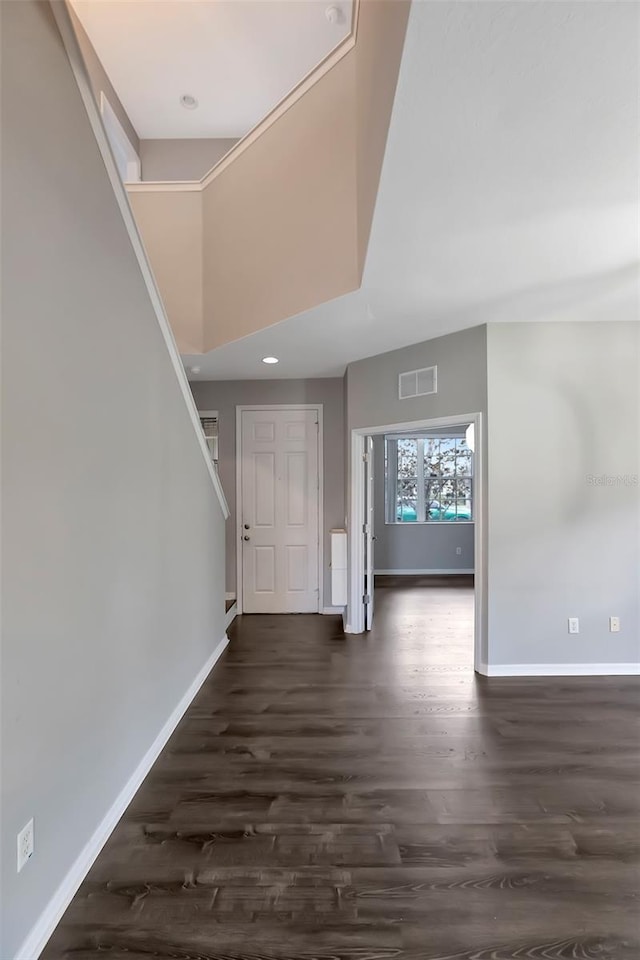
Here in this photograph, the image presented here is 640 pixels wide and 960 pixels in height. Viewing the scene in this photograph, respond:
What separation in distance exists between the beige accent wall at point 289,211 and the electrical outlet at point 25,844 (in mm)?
2482

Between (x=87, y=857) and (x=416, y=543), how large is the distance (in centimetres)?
638

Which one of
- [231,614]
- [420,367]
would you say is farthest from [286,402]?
[231,614]

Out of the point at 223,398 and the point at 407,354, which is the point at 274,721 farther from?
the point at 223,398

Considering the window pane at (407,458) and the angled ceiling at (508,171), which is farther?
the window pane at (407,458)

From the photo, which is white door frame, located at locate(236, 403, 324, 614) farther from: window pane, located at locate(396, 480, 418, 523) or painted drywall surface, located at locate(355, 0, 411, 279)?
window pane, located at locate(396, 480, 418, 523)

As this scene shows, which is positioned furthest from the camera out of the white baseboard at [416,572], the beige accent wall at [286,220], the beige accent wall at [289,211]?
the white baseboard at [416,572]

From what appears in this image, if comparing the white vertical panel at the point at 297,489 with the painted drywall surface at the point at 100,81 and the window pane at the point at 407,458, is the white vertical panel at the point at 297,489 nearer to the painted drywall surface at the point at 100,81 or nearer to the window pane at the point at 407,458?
the window pane at the point at 407,458

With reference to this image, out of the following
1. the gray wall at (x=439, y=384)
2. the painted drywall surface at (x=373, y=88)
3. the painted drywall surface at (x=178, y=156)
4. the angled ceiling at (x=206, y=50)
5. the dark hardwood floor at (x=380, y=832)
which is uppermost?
the angled ceiling at (x=206, y=50)

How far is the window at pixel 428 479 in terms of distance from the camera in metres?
7.73

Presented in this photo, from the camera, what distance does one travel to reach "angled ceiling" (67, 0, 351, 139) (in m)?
3.99

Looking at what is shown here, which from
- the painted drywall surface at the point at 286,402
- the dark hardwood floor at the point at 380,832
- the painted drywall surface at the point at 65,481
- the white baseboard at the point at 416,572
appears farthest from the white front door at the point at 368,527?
the white baseboard at the point at 416,572

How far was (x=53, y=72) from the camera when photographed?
5.09ft

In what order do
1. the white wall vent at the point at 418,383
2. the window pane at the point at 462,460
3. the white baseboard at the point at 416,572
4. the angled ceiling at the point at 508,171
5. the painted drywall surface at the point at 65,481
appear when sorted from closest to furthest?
the angled ceiling at the point at 508,171
the painted drywall surface at the point at 65,481
the white wall vent at the point at 418,383
the white baseboard at the point at 416,572
the window pane at the point at 462,460

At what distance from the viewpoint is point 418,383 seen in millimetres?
3879
